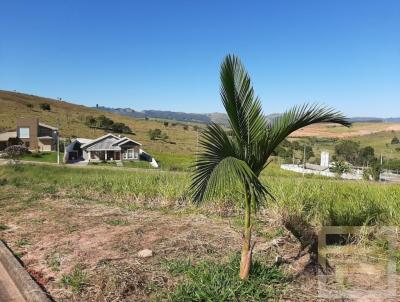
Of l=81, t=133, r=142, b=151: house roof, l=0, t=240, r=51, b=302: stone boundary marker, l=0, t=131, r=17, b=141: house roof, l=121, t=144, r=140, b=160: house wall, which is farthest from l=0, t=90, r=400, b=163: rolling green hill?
l=0, t=240, r=51, b=302: stone boundary marker

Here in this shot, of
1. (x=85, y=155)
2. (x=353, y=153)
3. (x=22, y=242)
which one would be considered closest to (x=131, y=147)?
(x=85, y=155)

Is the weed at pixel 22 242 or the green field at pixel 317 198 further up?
the green field at pixel 317 198

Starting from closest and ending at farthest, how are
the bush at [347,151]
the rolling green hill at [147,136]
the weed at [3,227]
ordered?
the weed at [3,227]
the bush at [347,151]
the rolling green hill at [147,136]

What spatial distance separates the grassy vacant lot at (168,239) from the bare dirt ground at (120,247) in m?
0.01

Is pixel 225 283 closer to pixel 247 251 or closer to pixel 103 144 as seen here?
pixel 247 251

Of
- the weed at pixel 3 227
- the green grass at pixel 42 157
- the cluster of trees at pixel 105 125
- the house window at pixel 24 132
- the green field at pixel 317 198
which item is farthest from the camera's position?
the cluster of trees at pixel 105 125

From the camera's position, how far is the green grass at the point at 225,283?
12.5 ft

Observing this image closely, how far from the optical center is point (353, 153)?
77.3 m

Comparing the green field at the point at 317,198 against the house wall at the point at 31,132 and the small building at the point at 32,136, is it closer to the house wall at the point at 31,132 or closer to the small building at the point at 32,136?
the small building at the point at 32,136

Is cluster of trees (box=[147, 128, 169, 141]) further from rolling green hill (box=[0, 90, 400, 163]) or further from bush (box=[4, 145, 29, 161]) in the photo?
bush (box=[4, 145, 29, 161])

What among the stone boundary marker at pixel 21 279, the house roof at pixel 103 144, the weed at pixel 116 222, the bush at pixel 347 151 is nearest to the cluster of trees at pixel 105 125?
the house roof at pixel 103 144

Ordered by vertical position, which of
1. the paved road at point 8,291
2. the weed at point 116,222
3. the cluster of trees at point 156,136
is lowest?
the paved road at point 8,291

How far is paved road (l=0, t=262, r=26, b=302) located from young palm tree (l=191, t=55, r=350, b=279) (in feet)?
7.76

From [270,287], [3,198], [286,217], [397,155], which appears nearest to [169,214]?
[286,217]
